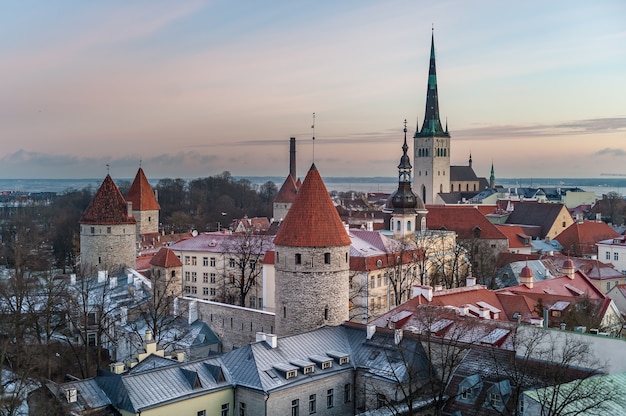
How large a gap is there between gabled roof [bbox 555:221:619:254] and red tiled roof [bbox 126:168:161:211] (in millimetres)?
37034

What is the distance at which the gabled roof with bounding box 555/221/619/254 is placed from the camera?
5962 centimetres

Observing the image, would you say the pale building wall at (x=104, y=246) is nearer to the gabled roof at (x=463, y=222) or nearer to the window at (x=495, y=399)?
the gabled roof at (x=463, y=222)

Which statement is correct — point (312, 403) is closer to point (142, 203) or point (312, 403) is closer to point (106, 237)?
point (106, 237)

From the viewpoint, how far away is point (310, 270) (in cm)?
Result: 2756

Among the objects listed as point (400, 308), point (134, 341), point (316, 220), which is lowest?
point (134, 341)

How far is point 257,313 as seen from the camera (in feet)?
101

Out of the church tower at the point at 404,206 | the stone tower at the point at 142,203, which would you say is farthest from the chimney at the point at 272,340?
the stone tower at the point at 142,203

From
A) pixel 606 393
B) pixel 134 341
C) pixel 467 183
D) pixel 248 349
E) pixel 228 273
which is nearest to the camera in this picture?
pixel 606 393

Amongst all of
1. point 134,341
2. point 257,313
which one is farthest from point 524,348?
point 134,341

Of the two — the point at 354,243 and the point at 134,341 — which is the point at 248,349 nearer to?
the point at 134,341

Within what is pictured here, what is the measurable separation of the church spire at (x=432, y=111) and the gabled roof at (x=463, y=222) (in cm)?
3481

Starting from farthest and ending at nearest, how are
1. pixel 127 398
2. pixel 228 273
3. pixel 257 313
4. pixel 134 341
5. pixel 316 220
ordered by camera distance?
pixel 228 273
pixel 134 341
pixel 257 313
pixel 316 220
pixel 127 398

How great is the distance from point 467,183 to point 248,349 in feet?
297

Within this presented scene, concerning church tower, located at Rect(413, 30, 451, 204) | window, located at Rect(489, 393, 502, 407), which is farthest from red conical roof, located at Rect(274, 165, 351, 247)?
church tower, located at Rect(413, 30, 451, 204)
